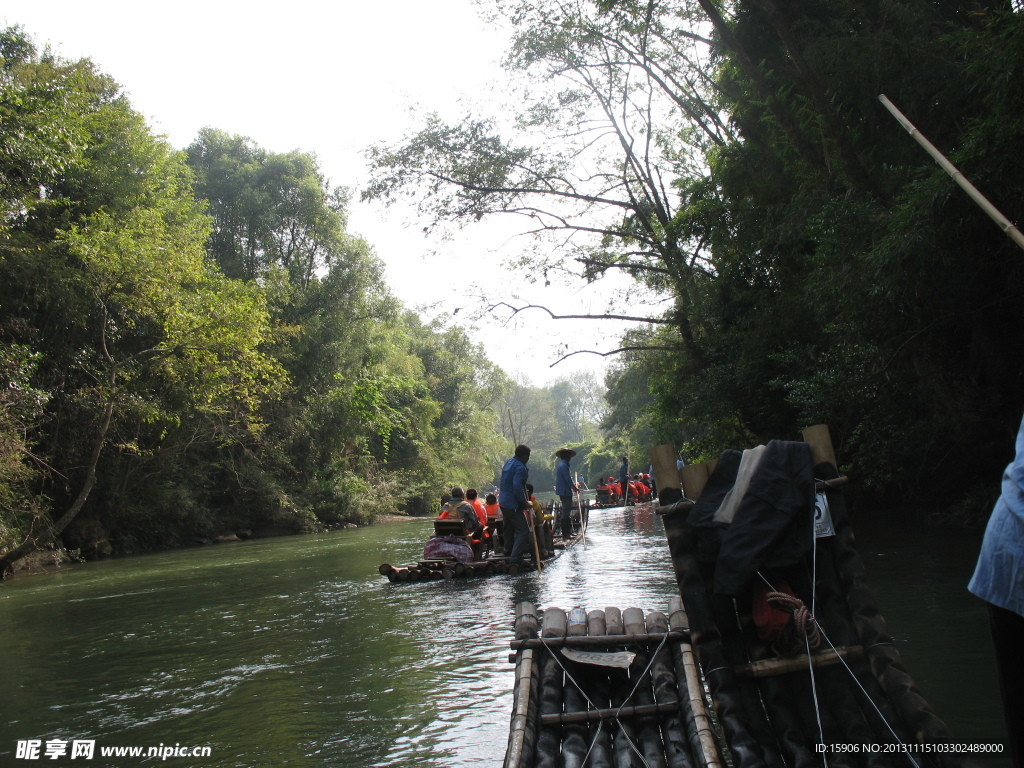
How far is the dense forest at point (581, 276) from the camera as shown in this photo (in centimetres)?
952

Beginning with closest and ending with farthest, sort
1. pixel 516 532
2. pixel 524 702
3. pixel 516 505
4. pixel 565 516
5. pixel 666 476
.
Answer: pixel 524 702
pixel 666 476
pixel 516 505
pixel 516 532
pixel 565 516

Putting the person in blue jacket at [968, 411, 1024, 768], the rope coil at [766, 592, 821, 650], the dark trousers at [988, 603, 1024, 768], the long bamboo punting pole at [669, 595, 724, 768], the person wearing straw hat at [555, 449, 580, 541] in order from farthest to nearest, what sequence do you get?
1. the person wearing straw hat at [555, 449, 580, 541]
2. the rope coil at [766, 592, 821, 650]
3. the long bamboo punting pole at [669, 595, 724, 768]
4. the dark trousers at [988, 603, 1024, 768]
5. the person in blue jacket at [968, 411, 1024, 768]

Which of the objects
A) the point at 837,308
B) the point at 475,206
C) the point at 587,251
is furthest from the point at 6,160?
the point at 837,308

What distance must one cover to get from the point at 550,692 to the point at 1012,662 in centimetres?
212

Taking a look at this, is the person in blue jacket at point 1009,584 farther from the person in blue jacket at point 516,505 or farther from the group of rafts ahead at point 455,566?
the group of rafts ahead at point 455,566

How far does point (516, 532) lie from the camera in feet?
39.3

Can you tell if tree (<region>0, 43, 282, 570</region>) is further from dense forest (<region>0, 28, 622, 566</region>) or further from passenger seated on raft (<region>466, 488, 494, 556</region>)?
passenger seated on raft (<region>466, 488, 494, 556</region>)

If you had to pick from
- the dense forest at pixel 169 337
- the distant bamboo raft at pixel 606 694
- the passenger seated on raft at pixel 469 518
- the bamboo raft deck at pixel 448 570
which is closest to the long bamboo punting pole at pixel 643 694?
the distant bamboo raft at pixel 606 694

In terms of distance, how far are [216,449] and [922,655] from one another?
1062 inches

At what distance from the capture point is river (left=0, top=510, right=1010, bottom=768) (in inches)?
186

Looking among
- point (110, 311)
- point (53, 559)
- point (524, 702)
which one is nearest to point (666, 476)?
point (524, 702)

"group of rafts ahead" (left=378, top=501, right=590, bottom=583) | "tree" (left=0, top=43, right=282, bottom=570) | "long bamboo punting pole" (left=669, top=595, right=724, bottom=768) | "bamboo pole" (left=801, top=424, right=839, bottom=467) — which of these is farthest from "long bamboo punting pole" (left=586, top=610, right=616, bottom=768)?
"tree" (left=0, top=43, right=282, bottom=570)

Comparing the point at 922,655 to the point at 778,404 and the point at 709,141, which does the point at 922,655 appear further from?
the point at 709,141

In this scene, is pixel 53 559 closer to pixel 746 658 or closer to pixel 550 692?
pixel 550 692
